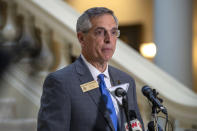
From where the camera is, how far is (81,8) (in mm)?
9445

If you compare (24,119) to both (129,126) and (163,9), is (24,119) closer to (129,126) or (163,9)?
(163,9)

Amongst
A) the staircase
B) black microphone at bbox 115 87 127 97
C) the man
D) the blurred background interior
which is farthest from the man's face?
the staircase

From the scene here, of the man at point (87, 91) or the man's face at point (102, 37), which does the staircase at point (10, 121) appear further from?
the man's face at point (102, 37)

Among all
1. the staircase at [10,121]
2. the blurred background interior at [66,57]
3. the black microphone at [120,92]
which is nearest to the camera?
the black microphone at [120,92]

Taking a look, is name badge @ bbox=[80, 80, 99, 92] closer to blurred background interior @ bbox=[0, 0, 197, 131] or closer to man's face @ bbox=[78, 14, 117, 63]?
man's face @ bbox=[78, 14, 117, 63]

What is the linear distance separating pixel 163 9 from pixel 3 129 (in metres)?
2.29

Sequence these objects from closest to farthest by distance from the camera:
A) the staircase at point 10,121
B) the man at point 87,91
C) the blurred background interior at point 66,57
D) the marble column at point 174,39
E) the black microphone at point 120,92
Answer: the black microphone at point 120,92 < the man at point 87,91 < the blurred background interior at point 66,57 < the staircase at point 10,121 < the marble column at point 174,39

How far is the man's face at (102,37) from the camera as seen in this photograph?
6.78 ft

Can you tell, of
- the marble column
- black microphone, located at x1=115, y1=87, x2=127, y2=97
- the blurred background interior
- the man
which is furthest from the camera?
the marble column

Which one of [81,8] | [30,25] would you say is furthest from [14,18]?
[81,8]

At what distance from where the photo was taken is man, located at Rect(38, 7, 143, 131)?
1.99m

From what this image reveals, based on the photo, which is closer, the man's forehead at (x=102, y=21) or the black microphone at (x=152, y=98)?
the black microphone at (x=152, y=98)

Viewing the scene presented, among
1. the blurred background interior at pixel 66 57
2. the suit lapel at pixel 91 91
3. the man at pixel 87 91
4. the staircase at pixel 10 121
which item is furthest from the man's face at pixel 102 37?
the staircase at pixel 10 121

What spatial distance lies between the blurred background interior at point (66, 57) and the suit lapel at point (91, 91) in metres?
1.38
